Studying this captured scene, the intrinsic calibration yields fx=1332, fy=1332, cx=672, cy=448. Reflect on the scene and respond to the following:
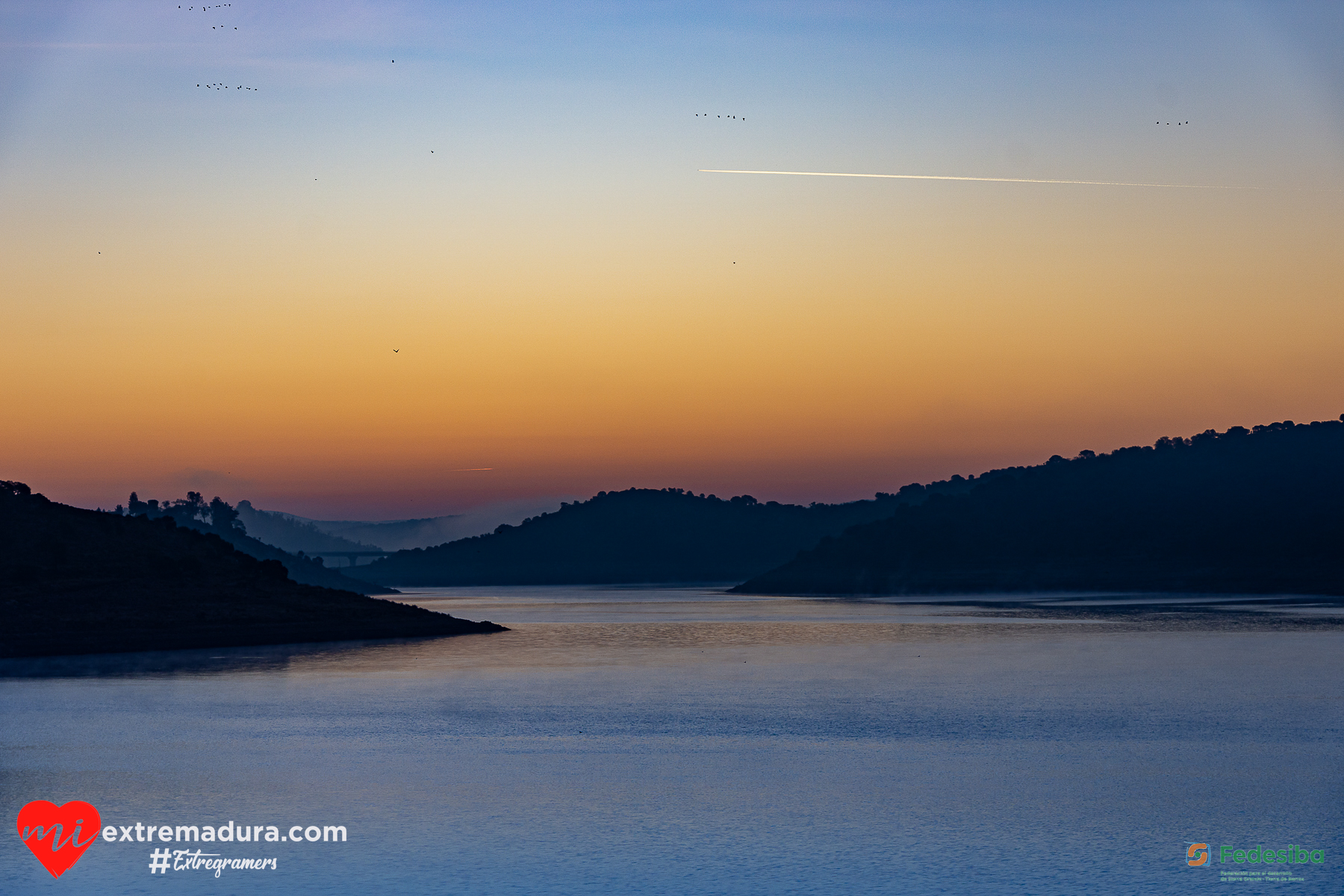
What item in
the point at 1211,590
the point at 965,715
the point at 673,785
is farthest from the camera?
the point at 1211,590

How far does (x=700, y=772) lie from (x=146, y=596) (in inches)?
2552

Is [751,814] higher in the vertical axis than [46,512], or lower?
lower

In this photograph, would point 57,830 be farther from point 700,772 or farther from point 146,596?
point 146,596

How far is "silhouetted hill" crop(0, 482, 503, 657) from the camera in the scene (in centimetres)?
7131

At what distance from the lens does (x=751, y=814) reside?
68.3 feet

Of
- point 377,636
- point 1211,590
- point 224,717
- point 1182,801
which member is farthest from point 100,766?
point 1211,590

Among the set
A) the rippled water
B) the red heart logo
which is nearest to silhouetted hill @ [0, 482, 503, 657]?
the rippled water

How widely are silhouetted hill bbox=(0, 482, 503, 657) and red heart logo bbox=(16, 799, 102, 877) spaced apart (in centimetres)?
4780

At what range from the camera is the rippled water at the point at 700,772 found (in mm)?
17344

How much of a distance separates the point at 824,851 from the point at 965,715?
1736 centimetres

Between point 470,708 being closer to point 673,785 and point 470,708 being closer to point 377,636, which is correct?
point 673,785

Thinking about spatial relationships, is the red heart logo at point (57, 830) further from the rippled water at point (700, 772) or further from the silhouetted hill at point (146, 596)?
the silhouetted hill at point (146, 596)

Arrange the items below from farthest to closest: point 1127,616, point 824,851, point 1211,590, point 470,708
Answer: point 1211,590 < point 1127,616 < point 470,708 < point 824,851

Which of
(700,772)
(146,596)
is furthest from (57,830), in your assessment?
(146,596)
